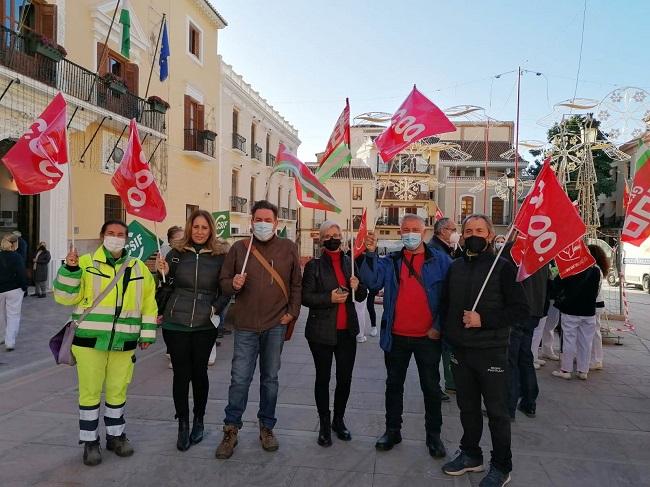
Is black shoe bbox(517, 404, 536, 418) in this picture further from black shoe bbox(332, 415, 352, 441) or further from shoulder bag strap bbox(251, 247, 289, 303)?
shoulder bag strap bbox(251, 247, 289, 303)

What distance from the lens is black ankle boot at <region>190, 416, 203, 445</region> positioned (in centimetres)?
397

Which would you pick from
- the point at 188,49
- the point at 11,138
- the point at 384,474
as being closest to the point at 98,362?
the point at 384,474

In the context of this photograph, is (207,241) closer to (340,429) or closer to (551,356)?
(340,429)

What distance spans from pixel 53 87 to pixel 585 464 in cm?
1420

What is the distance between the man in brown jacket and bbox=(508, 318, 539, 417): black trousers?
87.4 inches

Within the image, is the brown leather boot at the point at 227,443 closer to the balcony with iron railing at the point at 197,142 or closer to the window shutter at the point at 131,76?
the window shutter at the point at 131,76

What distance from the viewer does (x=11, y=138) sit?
1243cm

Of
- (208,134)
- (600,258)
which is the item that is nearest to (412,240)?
(600,258)

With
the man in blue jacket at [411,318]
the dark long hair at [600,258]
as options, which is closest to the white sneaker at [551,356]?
the dark long hair at [600,258]

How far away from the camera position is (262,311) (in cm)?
389

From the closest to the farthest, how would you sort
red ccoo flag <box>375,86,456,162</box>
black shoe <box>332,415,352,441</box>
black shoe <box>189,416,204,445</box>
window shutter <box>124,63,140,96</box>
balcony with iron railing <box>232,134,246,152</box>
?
black shoe <box>189,416,204,445</box> < black shoe <box>332,415,352,441</box> < red ccoo flag <box>375,86,456,162</box> < window shutter <box>124,63,140,96</box> < balcony with iron railing <box>232,134,246,152</box>

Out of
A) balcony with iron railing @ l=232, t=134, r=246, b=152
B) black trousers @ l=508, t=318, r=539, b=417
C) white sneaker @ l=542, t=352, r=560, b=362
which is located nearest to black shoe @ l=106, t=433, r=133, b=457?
black trousers @ l=508, t=318, r=539, b=417

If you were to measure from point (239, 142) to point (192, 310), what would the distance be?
80.6ft

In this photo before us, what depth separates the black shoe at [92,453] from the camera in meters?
3.56
